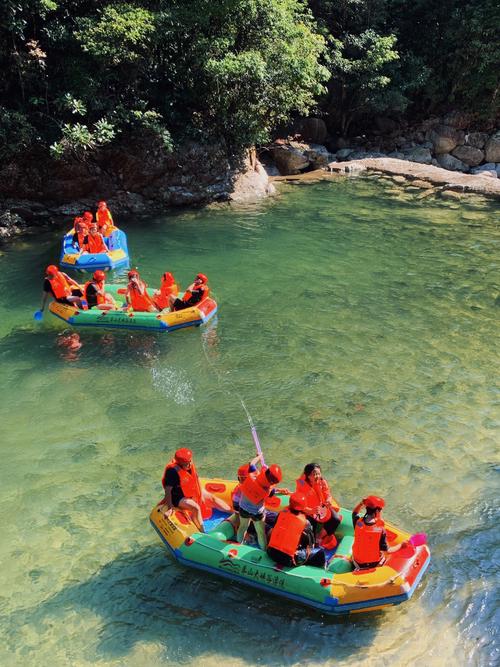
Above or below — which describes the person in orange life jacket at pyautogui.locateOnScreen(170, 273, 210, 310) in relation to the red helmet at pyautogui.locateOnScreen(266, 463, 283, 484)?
below

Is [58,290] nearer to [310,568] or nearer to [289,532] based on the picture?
[289,532]

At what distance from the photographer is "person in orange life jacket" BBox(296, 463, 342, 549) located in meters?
6.24

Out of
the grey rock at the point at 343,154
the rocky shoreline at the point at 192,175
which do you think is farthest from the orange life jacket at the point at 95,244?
the grey rock at the point at 343,154

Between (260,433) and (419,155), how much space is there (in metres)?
20.5

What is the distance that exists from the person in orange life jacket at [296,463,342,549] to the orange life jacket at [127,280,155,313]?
6.05 m

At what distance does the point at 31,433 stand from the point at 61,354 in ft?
8.11

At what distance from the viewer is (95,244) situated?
14258 mm

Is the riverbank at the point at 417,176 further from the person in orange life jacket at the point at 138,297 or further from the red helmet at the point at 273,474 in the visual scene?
the red helmet at the point at 273,474

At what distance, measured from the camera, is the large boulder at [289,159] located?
23.5 metres

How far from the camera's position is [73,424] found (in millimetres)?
8641

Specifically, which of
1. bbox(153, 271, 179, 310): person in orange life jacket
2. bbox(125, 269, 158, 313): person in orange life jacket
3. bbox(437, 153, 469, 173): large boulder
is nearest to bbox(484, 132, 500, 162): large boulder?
bbox(437, 153, 469, 173): large boulder

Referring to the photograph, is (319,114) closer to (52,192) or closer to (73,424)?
(52,192)

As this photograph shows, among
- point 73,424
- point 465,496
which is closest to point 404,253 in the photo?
point 465,496

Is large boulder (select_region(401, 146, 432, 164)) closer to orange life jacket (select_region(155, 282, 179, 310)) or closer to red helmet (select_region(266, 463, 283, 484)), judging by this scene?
orange life jacket (select_region(155, 282, 179, 310))
